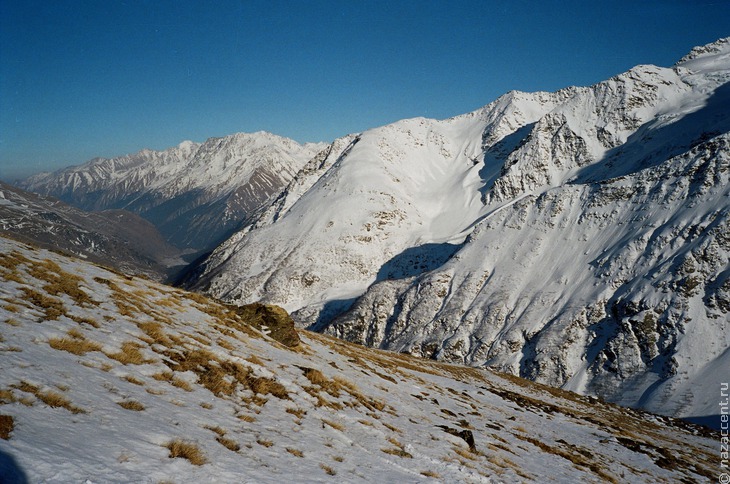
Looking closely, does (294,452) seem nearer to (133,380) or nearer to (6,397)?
(133,380)

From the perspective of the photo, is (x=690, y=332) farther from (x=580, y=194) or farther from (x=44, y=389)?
(x=44, y=389)

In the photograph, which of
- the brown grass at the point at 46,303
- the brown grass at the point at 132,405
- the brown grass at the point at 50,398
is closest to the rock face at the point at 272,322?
the brown grass at the point at 46,303

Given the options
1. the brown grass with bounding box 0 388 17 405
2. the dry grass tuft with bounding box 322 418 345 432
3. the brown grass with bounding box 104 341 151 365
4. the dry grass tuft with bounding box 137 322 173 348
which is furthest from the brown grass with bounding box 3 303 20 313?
the dry grass tuft with bounding box 322 418 345 432

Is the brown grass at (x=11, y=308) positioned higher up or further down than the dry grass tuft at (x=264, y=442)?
higher up

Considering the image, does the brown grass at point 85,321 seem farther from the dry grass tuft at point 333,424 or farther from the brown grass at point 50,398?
the dry grass tuft at point 333,424

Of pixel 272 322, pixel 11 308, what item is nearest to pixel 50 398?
pixel 11 308

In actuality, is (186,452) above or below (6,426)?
below

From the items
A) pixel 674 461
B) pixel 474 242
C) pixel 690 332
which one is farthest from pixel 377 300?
pixel 674 461

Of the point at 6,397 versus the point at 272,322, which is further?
the point at 272,322
